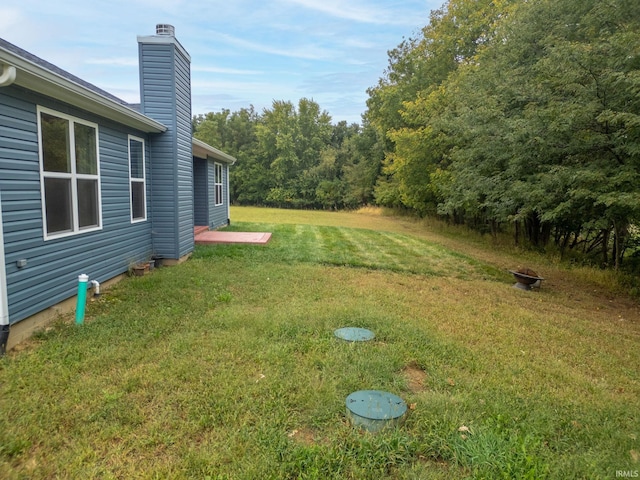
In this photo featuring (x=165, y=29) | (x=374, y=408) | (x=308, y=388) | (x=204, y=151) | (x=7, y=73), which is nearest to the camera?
(x=374, y=408)

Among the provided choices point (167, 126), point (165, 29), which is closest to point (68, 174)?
point (167, 126)

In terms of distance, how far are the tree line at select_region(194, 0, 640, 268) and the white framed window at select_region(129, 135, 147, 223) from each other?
23.0ft

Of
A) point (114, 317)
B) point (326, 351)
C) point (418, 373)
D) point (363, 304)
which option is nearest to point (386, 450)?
point (418, 373)

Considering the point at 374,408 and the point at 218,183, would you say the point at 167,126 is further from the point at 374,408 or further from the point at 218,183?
the point at 374,408

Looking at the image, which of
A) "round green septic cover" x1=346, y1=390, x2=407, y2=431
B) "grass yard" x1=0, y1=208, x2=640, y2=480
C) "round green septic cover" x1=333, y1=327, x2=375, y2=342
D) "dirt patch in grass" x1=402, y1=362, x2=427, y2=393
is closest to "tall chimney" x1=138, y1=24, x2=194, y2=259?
"grass yard" x1=0, y1=208, x2=640, y2=480

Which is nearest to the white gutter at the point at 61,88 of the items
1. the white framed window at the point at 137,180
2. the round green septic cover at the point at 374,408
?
the white framed window at the point at 137,180

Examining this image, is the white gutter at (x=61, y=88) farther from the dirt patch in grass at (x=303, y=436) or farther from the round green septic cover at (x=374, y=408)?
the round green septic cover at (x=374, y=408)

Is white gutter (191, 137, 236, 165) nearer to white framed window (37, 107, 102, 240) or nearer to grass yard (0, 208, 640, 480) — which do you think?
white framed window (37, 107, 102, 240)

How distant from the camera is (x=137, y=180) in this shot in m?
6.62

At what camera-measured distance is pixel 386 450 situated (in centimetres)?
220

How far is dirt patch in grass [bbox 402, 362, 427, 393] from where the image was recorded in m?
2.99

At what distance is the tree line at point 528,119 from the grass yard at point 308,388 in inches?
104

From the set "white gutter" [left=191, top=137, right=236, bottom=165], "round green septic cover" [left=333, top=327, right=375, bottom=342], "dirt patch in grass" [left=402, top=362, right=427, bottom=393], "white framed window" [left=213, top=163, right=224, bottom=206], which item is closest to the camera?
"dirt patch in grass" [left=402, top=362, right=427, bottom=393]

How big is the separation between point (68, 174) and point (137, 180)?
84.9 inches
